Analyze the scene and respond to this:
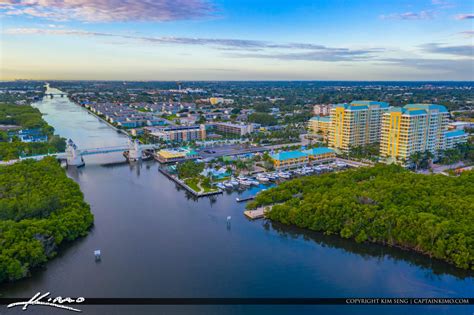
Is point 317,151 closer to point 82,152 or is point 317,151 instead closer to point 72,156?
point 82,152

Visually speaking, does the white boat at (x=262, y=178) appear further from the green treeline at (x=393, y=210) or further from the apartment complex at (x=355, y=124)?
the apartment complex at (x=355, y=124)

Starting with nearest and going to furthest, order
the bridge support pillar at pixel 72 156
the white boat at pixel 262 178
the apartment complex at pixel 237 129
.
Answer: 1. the white boat at pixel 262 178
2. the bridge support pillar at pixel 72 156
3. the apartment complex at pixel 237 129

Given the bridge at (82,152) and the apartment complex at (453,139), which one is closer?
the bridge at (82,152)

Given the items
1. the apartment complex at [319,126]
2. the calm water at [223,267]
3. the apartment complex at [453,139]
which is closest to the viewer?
the calm water at [223,267]

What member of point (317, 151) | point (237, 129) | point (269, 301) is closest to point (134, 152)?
point (237, 129)

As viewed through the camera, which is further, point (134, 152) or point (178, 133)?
point (178, 133)

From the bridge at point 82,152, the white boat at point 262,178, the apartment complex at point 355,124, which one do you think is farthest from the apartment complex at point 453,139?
the bridge at point 82,152

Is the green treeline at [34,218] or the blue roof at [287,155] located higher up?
the blue roof at [287,155]

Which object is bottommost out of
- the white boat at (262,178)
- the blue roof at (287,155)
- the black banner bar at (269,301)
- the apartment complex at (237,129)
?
the black banner bar at (269,301)
